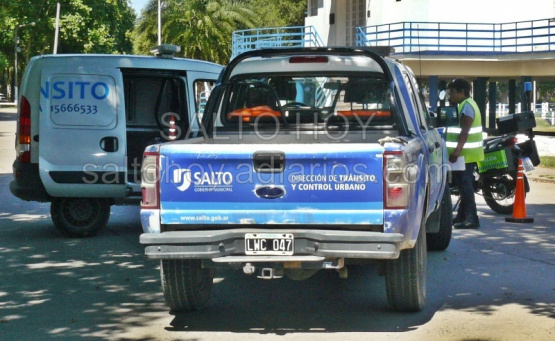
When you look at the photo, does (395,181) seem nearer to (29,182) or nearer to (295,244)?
(295,244)

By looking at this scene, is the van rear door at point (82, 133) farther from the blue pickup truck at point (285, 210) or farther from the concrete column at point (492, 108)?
the concrete column at point (492, 108)

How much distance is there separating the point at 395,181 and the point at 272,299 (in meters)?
2.07

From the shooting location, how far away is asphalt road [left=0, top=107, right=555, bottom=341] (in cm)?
685

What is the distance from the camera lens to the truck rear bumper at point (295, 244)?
6.39 meters

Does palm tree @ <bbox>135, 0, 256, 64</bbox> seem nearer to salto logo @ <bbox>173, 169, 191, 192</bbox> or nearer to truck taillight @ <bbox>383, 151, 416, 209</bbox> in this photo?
salto logo @ <bbox>173, 169, 191, 192</bbox>

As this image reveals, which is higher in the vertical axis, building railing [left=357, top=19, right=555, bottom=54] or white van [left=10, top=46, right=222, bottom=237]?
building railing [left=357, top=19, right=555, bottom=54]

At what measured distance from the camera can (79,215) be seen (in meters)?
11.6

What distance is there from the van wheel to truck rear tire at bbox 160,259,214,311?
14.7 feet

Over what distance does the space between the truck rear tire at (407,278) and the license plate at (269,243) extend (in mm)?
905

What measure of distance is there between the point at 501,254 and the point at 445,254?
0.60 m

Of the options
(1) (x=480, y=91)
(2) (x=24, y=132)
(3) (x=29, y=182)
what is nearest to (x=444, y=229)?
(3) (x=29, y=182)

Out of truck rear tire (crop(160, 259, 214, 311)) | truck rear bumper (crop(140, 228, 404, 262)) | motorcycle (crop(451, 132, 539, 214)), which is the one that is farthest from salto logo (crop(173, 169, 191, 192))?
motorcycle (crop(451, 132, 539, 214))

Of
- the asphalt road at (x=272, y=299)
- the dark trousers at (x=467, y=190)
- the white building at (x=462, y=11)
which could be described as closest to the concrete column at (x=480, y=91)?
the white building at (x=462, y=11)

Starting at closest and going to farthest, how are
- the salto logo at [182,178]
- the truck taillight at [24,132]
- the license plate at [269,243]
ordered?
the license plate at [269,243]
the salto logo at [182,178]
the truck taillight at [24,132]
